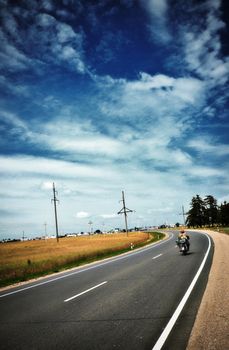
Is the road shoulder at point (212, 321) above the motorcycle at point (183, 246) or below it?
below

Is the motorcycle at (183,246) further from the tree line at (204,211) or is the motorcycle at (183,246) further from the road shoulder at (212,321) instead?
the tree line at (204,211)

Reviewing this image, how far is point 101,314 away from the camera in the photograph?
7.76m

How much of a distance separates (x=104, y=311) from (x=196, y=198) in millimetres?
101325

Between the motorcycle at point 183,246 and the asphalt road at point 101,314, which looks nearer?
the asphalt road at point 101,314

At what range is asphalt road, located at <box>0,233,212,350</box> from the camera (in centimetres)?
591

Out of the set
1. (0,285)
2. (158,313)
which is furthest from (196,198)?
(158,313)

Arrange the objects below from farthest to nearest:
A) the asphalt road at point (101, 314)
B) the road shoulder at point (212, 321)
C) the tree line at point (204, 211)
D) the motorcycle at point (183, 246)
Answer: the tree line at point (204, 211) → the motorcycle at point (183, 246) → the asphalt road at point (101, 314) → the road shoulder at point (212, 321)

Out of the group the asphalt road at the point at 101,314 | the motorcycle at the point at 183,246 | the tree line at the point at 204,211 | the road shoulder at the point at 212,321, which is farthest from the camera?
the tree line at the point at 204,211

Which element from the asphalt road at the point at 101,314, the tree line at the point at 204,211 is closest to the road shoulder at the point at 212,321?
the asphalt road at the point at 101,314

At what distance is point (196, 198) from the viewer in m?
106

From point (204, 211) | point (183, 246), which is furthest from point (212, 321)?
point (204, 211)

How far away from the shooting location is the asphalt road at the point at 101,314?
5.91 m

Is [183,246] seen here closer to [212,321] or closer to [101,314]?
[101,314]

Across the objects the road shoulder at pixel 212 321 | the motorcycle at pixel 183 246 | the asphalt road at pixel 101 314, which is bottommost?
the asphalt road at pixel 101 314
